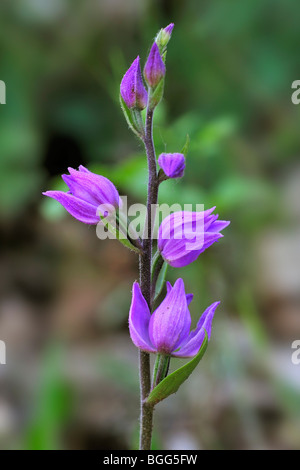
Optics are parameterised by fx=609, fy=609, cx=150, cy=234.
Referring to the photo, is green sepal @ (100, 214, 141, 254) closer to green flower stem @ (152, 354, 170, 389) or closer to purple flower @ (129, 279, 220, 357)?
purple flower @ (129, 279, 220, 357)

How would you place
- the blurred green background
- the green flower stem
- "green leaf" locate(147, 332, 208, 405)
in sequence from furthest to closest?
the blurred green background < the green flower stem < "green leaf" locate(147, 332, 208, 405)

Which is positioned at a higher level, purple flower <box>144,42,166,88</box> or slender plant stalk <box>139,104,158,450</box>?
purple flower <box>144,42,166,88</box>

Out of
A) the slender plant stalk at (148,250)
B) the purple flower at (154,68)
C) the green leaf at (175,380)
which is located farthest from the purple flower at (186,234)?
the purple flower at (154,68)

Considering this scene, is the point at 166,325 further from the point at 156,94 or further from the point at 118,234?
Result: the point at 156,94

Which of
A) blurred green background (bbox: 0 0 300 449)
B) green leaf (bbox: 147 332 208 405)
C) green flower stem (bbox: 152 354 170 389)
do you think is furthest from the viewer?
blurred green background (bbox: 0 0 300 449)

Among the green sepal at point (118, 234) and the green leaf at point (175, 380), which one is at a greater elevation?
the green sepal at point (118, 234)

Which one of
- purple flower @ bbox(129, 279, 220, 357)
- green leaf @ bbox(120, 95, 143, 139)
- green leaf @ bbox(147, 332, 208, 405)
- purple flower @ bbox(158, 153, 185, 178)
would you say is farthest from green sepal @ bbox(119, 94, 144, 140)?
green leaf @ bbox(147, 332, 208, 405)

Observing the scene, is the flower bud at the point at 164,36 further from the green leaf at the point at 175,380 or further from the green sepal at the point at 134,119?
the green leaf at the point at 175,380

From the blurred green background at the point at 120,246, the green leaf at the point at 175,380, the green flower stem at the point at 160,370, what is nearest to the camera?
the green leaf at the point at 175,380
